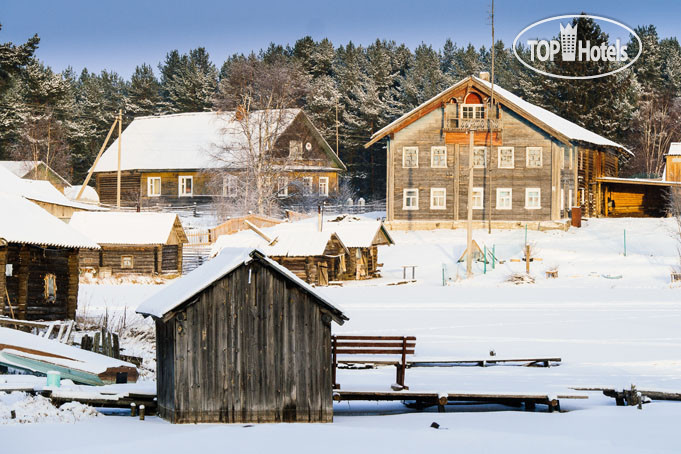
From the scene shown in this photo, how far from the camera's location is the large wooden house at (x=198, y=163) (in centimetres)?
6888

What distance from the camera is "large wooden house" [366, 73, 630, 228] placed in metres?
58.1

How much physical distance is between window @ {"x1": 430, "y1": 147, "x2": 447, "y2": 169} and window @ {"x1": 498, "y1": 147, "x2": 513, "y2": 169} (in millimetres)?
3278

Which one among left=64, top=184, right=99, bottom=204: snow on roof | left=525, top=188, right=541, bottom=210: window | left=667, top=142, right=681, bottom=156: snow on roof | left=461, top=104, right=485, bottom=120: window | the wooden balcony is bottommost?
left=525, top=188, right=541, bottom=210: window

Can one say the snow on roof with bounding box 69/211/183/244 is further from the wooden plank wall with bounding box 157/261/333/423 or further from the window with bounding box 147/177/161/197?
the wooden plank wall with bounding box 157/261/333/423

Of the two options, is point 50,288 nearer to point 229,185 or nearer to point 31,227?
point 31,227

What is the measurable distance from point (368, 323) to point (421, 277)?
16525mm

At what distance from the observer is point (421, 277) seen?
47.7 meters

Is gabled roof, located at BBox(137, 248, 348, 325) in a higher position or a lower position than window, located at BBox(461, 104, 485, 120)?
lower

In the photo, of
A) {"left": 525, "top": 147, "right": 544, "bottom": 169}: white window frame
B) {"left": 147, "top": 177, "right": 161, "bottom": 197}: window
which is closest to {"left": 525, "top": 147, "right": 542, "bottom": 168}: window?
{"left": 525, "top": 147, "right": 544, "bottom": 169}: white window frame

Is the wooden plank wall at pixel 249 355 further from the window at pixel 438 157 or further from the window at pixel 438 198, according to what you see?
the window at pixel 438 157

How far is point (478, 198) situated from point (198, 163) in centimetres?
2189

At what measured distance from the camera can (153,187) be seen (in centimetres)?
7219

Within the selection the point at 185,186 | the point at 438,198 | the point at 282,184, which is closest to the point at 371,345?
the point at 438,198

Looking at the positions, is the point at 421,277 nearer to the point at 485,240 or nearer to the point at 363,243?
the point at 363,243
